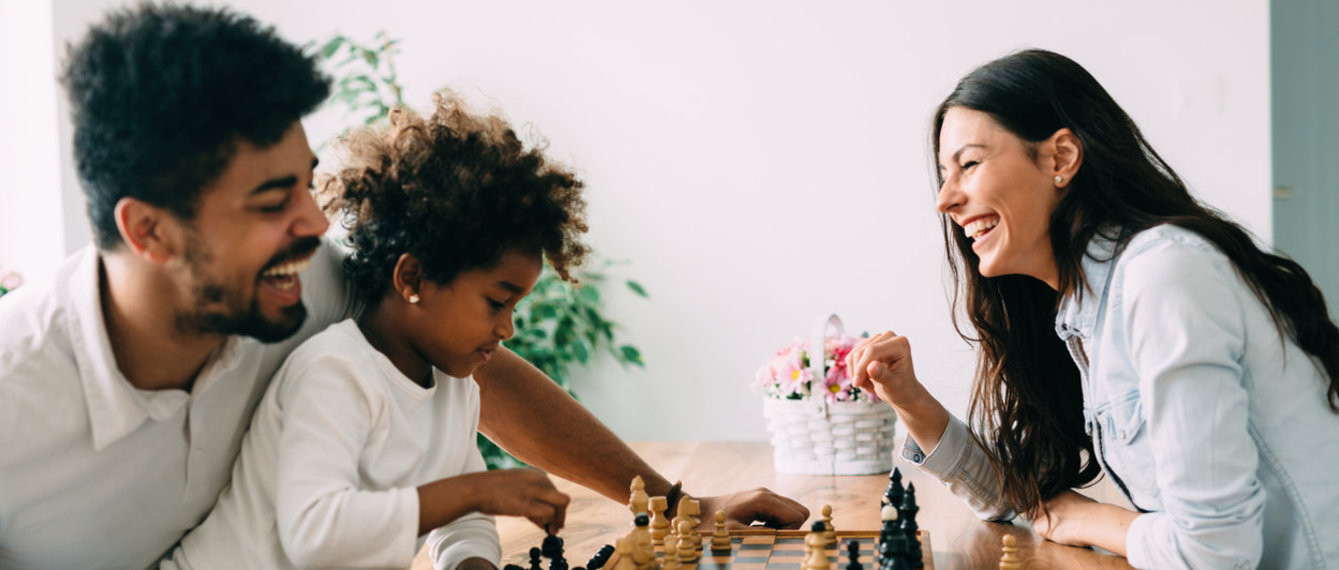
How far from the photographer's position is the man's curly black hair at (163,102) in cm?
111

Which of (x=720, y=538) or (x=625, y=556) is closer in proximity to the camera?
(x=625, y=556)

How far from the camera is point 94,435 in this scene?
1250mm

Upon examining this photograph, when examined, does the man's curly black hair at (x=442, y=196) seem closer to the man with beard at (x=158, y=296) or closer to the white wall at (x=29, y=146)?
the man with beard at (x=158, y=296)

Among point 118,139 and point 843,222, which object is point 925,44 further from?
point 118,139

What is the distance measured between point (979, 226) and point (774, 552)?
56 centimetres

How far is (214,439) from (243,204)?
328 millimetres

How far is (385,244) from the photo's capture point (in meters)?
1.41

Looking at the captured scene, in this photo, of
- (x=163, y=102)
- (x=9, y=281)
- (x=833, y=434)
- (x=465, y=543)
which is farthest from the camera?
(x=9, y=281)

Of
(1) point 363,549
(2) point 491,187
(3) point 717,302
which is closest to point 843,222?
(3) point 717,302

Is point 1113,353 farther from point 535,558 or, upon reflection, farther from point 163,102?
point 163,102

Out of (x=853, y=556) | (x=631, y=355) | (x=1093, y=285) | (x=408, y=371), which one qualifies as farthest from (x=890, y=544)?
(x=631, y=355)

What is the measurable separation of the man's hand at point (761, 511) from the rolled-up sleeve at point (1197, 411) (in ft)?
1.62

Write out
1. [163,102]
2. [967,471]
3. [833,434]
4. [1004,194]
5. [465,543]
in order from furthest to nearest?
1. [833,434]
2. [967,471]
3. [1004,194]
4. [465,543]
5. [163,102]

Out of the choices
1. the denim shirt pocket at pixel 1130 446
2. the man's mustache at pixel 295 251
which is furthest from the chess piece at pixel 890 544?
the man's mustache at pixel 295 251
